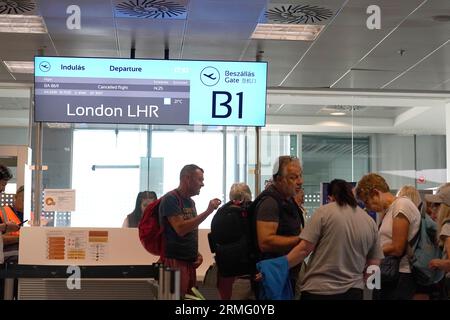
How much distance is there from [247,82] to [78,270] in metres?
3.09

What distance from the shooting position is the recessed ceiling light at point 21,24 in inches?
254

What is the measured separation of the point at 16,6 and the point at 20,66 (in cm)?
232

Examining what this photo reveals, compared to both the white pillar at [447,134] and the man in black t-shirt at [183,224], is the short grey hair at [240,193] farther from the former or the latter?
the white pillar at [447,134]

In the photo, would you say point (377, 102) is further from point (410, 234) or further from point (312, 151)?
point (410, 234)

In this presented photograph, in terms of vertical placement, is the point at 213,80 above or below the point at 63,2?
below

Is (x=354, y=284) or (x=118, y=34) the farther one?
(x=118, y=34)

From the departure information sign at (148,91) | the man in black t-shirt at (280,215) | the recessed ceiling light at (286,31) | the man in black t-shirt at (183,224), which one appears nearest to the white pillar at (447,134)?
the recessed ceiling light at (286,31)

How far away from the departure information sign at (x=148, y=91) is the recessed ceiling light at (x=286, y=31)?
0.32 m

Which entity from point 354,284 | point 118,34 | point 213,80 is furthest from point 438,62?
point 354,284

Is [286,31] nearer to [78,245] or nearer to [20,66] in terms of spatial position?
[78,245]

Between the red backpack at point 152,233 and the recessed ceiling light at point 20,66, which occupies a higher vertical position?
the recessed ceiling light at point 20,66

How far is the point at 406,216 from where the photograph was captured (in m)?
4.47

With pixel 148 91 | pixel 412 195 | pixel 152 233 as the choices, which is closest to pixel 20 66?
pixel 148 91

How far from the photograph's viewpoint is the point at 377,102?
32.6ft
